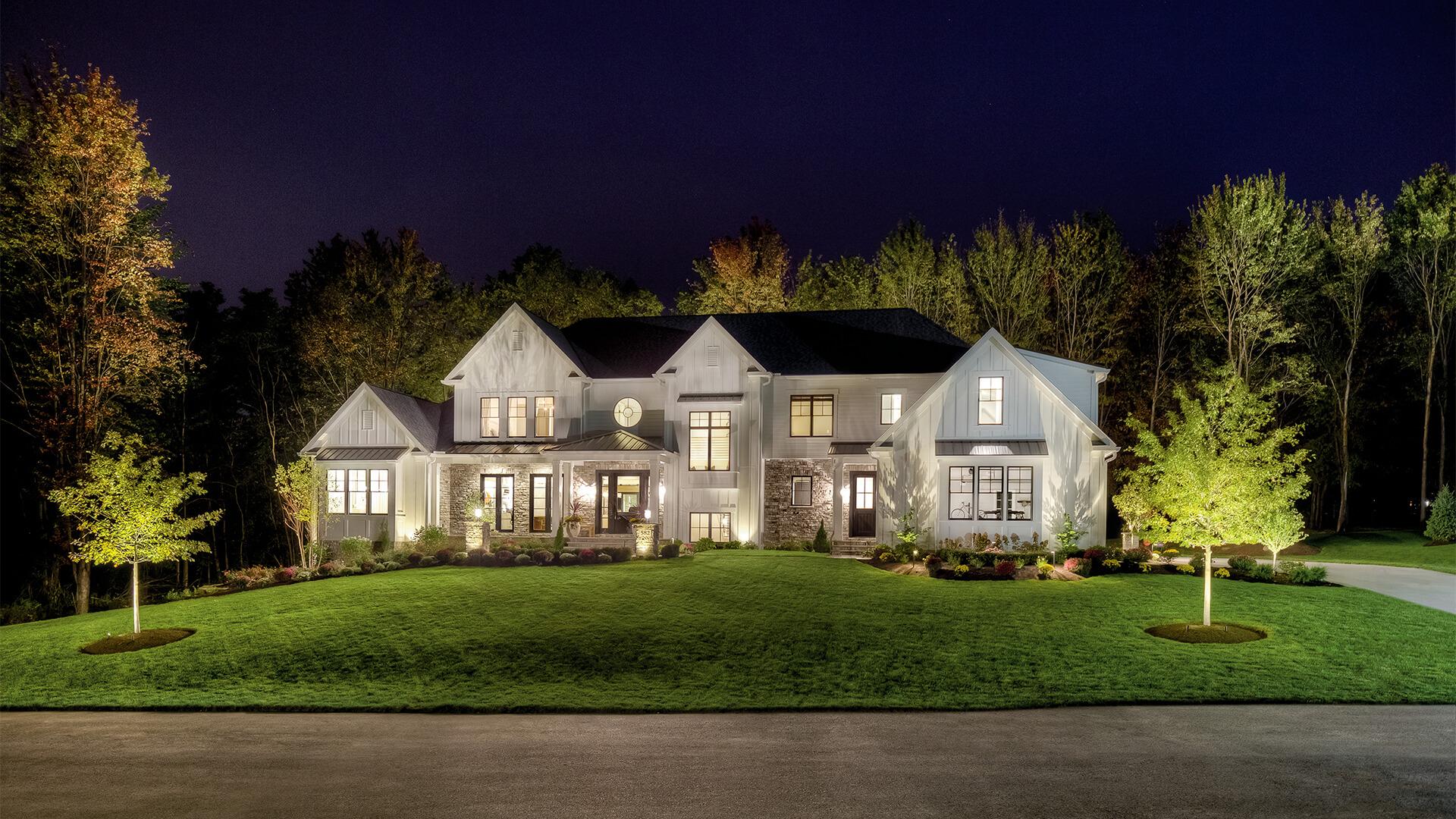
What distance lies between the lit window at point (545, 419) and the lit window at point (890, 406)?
38.6ft

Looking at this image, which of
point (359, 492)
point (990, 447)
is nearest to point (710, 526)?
point (990, 447)

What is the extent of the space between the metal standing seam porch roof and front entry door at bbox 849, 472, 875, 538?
11.5 feet

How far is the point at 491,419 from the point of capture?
32.5 metres

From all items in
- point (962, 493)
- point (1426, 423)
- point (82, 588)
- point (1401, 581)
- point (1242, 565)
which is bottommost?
point (82, 588)

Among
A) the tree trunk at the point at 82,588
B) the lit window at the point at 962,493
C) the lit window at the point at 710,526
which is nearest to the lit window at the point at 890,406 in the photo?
the lit window at the point at 962,493

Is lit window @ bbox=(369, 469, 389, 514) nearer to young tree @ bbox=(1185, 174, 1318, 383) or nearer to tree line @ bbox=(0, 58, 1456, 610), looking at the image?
tree line @ bbox=(0, 58, 1456, 610)

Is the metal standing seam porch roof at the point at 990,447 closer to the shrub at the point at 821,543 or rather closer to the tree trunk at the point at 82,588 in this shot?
the shrub at the point at 821,543

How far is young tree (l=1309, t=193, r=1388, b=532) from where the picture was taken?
38.4 metres

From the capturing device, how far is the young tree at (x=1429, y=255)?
36781mm

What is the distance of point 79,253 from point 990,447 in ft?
90.4

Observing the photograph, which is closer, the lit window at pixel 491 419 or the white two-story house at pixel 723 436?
the white two-story house at pixel 723 436

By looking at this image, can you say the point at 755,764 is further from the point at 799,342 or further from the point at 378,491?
the point at 378,491

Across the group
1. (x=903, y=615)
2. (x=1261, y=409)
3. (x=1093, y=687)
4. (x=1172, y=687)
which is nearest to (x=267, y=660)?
(x=903, y=615)

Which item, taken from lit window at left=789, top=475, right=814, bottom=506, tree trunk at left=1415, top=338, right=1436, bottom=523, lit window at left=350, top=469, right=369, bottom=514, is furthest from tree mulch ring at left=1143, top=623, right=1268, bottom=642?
tree trunk at left=1415, top=338, right=1436, bottom=523
